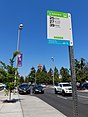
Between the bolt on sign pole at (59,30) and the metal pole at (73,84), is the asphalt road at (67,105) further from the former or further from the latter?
the bolt on sign pole at (59,30)

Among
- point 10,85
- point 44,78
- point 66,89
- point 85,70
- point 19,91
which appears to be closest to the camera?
point 10,85

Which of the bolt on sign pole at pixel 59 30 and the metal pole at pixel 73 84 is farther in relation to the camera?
the bolt on sign pole at pixel 59 30

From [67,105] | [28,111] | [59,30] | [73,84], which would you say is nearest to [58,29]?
[59,30]

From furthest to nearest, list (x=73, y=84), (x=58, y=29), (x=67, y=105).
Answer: (x=67, y=105) < (x=58, y=29) < (x=73, y=84)

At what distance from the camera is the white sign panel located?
13.0 feet

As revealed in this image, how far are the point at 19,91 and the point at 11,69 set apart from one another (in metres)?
17.6

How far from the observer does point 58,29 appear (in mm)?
3979

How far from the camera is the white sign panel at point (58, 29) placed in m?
3.95

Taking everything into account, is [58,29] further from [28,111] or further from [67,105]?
[67,105]

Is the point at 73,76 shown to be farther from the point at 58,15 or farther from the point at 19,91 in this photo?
the point at 19,91

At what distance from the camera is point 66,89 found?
31562mm

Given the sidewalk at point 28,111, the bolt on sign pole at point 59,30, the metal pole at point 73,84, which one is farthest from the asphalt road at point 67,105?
the bolt on sign pole at point 59,30

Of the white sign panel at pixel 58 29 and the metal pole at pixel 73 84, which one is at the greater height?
the white sign panel at pixel 58 29

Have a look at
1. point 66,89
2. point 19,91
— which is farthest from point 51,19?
point 19,91
